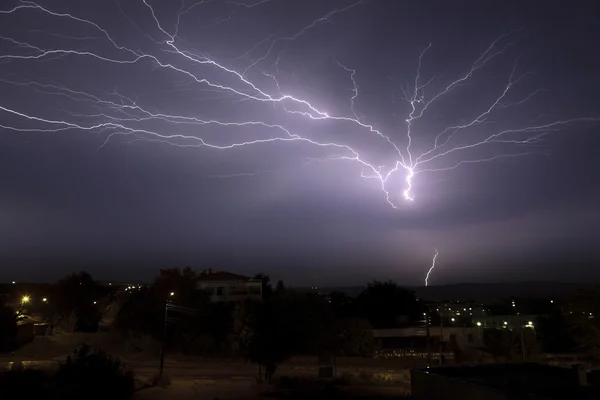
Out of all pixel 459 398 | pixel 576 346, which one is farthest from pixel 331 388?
pixel 576 346

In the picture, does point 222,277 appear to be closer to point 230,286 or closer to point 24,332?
point 230,286

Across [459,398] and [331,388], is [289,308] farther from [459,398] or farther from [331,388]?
[459,398]

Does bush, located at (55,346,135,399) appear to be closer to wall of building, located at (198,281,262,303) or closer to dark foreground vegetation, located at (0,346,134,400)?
dark foreground vegetation, located at (0,346,134,400)

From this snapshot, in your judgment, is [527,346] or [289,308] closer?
[289,308]

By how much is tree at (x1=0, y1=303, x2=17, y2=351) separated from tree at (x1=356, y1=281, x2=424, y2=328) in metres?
29.7

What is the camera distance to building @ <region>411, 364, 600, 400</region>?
11.2 meters

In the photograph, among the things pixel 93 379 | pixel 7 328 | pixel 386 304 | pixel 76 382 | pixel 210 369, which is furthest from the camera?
pixel 386 304

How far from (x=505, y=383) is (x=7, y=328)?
125 ft

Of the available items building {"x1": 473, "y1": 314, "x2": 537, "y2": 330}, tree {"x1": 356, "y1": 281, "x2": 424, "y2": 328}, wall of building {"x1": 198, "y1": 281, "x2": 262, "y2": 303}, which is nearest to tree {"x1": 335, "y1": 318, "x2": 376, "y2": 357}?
tree {"x1": 356, "y1": 281, "x2": 424, "y2": 328}

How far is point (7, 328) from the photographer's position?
4153 centimetres

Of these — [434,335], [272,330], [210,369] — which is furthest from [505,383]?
[434,335]

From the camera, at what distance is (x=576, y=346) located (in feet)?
162

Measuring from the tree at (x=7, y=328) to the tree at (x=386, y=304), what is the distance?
29.7 meters

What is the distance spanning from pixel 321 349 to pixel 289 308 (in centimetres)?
712
